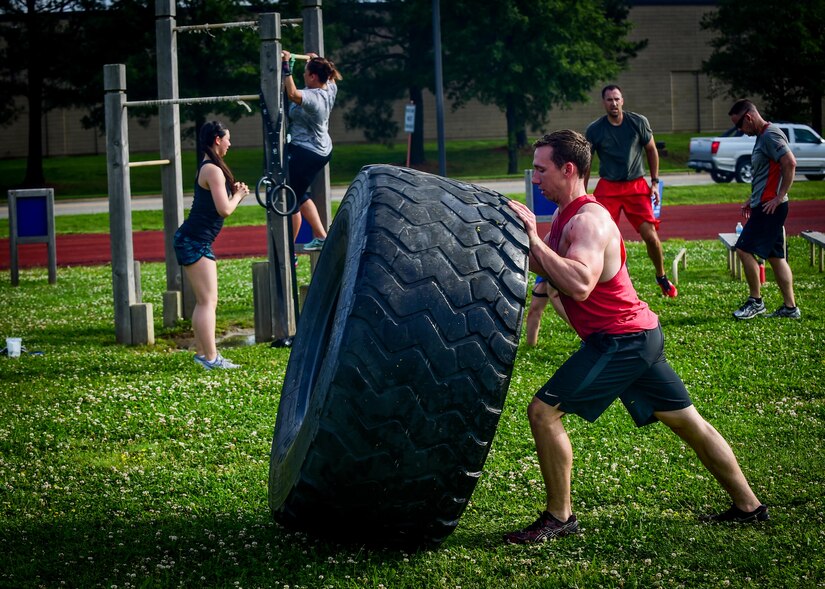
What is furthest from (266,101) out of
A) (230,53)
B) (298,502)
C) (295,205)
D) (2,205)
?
(230,53)

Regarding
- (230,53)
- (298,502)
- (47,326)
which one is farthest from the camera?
(230,53)

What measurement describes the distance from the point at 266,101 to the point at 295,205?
3.27 ft

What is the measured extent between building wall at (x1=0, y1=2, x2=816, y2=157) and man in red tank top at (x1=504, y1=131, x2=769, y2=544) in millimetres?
49878

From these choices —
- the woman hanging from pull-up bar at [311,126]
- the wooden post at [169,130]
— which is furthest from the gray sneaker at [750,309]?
the wooden post at [169,130]

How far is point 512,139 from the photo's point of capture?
41625 millimetres

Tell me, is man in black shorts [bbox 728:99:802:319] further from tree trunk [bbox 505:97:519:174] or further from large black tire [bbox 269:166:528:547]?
tree trunk [bbox 505:97:519:174]

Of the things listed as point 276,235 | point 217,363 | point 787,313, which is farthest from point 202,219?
point 787,313

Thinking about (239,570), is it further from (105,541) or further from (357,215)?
(357,215)

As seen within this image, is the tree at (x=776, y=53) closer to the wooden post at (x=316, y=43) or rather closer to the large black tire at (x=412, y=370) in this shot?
the wooden post at (x=316, y=43)

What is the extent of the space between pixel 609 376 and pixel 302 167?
6131mm

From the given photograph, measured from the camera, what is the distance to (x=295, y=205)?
9.41m

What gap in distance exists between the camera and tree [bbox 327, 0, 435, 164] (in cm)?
4400

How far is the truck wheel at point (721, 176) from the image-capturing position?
103ft

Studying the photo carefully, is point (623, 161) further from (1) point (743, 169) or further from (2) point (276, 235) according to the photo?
(1) point (743, 169)
